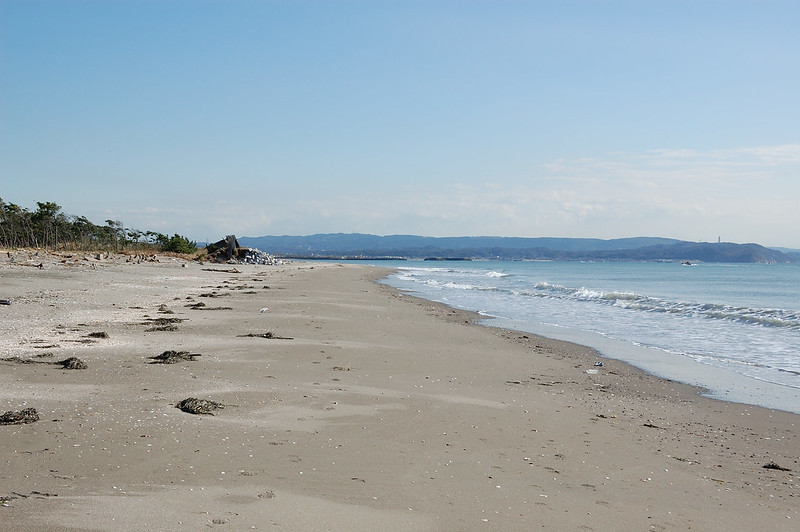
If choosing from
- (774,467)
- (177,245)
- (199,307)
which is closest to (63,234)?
(177,245)

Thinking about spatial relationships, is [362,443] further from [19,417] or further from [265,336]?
[265,336]

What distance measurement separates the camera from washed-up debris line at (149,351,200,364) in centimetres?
903

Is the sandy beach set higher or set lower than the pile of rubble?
lower

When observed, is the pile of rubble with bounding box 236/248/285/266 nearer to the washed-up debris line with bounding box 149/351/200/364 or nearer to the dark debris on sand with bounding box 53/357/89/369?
the washed-up debris line with bounding box 149/351/200/364

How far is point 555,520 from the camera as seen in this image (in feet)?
14.3

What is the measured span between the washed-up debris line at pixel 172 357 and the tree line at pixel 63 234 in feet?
148

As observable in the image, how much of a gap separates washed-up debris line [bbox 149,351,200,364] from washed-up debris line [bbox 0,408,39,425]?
3114 millimetres

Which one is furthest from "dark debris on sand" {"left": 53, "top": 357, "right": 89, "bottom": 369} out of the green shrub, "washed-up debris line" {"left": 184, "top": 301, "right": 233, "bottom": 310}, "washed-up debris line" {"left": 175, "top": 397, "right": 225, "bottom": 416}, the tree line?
the green shrub

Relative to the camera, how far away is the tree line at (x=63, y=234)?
51312 millimetres

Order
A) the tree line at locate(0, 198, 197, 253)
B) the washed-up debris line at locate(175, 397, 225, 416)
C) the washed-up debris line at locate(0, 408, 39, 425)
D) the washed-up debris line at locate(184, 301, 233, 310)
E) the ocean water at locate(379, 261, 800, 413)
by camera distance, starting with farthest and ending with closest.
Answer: the tree line at locate(0, 198, 197, 253) < the washed-up debris line at locate(184, 301, 233, 310) < the ocean water at locate(379, 261, 800, 413) < the washed-up debris line at locate(175, 397, 225, 416) < the washed-up debris line at locate(0, 408, 39, 425)

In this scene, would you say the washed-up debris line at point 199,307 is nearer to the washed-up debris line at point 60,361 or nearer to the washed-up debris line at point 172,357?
the washed-up debris line at point 172,357

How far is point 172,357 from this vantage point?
9250 millimetres

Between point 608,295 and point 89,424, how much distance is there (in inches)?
1207

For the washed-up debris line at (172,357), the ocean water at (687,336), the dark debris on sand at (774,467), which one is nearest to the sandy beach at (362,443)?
the dark debris on sand at (774,467)
